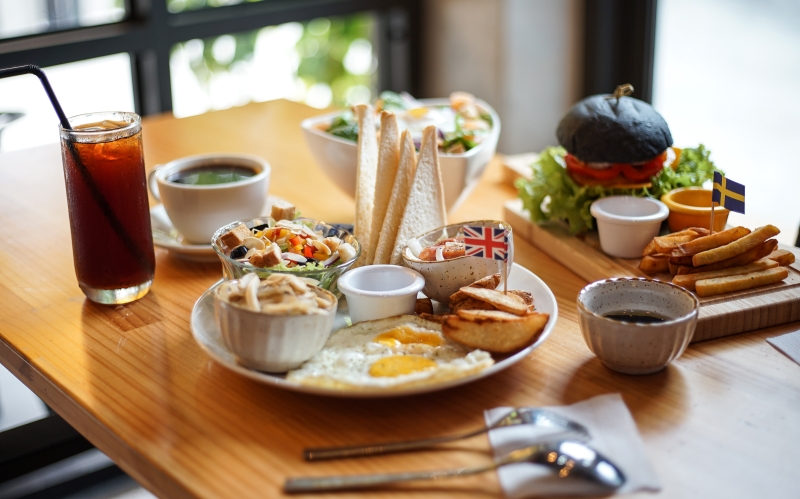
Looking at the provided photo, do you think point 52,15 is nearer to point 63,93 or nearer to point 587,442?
point 63,93

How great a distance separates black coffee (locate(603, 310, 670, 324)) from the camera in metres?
1.29

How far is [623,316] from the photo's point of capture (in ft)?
4.32

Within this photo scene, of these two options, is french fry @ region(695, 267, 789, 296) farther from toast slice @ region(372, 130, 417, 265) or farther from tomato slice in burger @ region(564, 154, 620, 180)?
toast slice @ region(372, 130, 417, 265)

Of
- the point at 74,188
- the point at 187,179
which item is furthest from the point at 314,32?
the point at 74,188

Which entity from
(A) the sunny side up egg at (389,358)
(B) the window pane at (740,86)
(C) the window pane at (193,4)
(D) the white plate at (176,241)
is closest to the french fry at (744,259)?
(A) the sunny side up egg at (389,358)

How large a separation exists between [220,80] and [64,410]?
10.4ft

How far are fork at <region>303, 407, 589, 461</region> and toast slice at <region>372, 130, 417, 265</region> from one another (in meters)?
0.51

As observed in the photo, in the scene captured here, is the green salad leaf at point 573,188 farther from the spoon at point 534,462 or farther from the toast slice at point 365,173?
the spoon at point 534,462

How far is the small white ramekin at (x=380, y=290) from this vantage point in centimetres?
134

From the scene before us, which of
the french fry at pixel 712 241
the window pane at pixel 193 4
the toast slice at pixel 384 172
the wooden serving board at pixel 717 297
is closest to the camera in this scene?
the wooden serving board at pixel 717 297

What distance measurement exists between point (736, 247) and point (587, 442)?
60 cm

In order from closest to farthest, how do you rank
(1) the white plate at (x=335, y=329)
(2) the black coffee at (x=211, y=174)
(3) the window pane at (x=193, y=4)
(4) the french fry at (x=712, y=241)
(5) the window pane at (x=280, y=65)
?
1. (1) the white plate at (x=335, y=329)
2. (4) the french fry at (x=712, y=241)
3. (2) the black coffee at (x=211, y=174)
4. (3) the window pane at (x=193, y=4)
5. (5) the window pane at (x=280, y=65)

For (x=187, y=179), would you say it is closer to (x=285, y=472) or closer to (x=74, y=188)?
(x=74, y=188)

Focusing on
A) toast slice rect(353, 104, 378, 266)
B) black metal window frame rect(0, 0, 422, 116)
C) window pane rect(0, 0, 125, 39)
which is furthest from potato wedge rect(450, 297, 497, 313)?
window pane rect(0, 0, 125, 39)
